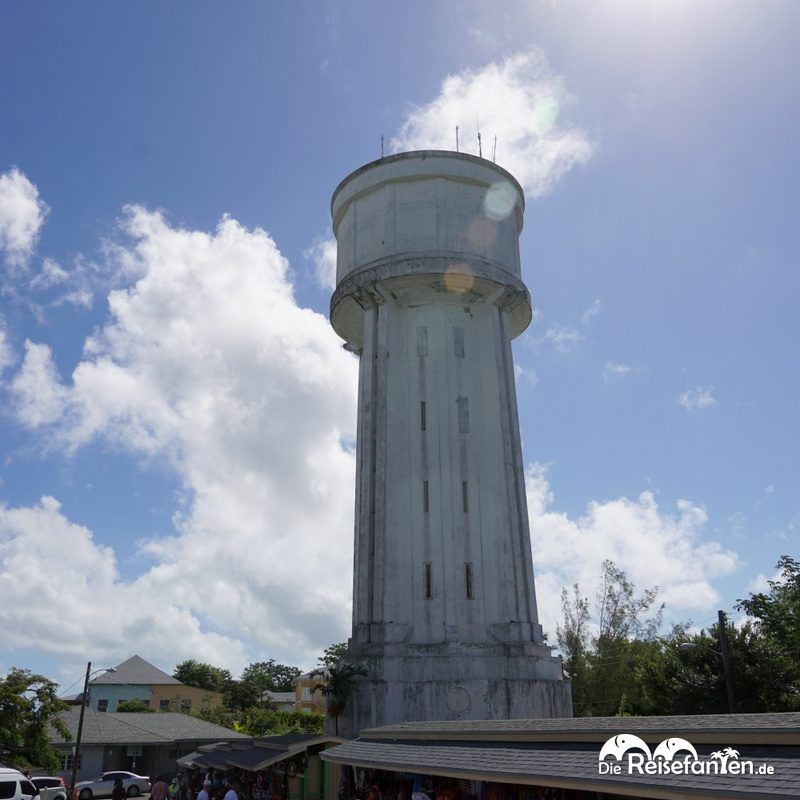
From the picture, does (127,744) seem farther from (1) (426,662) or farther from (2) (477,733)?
(2) (477,733)

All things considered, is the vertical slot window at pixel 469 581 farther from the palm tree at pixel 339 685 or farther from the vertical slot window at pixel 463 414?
the vertical slot window at pixel 463 414

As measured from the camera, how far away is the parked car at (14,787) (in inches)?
1093

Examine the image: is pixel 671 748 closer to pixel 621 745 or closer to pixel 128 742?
pixel 621 745

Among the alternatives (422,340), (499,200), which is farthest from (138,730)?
(499,200)

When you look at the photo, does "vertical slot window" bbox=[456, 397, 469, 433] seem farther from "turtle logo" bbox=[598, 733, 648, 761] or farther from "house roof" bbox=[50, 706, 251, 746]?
"house roof" bbox=[50, 706, 251, 746]

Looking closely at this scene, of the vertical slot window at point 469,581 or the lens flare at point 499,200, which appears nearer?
the vertical slot window at point 469,581

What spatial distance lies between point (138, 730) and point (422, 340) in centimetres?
3284

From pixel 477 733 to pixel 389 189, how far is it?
28812 mm

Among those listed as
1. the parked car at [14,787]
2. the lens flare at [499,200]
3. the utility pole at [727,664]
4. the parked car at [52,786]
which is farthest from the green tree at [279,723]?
the lens flare at [499,200]

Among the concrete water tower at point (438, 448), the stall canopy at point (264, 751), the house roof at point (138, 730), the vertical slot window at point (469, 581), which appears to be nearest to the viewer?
the stall canopy at point (264, 751)

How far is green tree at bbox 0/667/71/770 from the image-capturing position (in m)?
34.9

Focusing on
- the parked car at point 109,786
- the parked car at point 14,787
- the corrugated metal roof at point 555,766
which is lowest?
the parked car at point 109,786

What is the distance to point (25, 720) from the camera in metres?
35.6

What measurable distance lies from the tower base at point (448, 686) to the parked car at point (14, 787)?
37.9 ft
